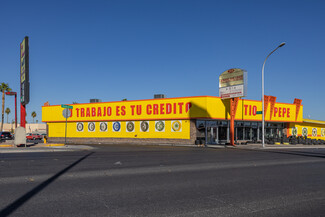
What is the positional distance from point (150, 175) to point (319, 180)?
18.0ft

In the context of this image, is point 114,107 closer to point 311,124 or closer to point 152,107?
point 152,107

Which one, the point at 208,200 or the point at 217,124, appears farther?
the point at 217,124

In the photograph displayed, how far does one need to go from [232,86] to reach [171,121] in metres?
9.00

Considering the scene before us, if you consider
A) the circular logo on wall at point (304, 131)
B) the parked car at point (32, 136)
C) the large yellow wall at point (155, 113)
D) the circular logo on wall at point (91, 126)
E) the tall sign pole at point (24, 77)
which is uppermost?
the tall sign pole at point (24, 77)

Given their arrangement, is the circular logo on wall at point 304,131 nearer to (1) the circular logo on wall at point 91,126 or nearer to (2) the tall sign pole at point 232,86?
(2) the tall sign pole at point 232,86

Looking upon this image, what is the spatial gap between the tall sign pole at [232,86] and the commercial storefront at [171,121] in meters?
2.19

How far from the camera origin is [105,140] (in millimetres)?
42812

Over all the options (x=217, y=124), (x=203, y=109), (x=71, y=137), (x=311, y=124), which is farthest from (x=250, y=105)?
(x=71, y=137)

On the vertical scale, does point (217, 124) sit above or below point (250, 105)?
below

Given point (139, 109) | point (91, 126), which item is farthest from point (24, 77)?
point (91, 126)

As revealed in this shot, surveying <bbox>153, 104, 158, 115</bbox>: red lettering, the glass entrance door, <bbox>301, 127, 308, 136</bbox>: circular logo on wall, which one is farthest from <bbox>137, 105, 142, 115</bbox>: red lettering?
<bbox>301, 127, 308, 136</bbox>: circular logo on wall

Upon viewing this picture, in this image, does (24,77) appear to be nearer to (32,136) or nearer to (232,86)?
(232,86)

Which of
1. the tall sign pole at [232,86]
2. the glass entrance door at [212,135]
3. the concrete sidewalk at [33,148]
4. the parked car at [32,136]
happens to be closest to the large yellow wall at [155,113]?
the glass entrance door at [212,135]

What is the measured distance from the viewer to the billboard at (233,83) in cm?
3131
